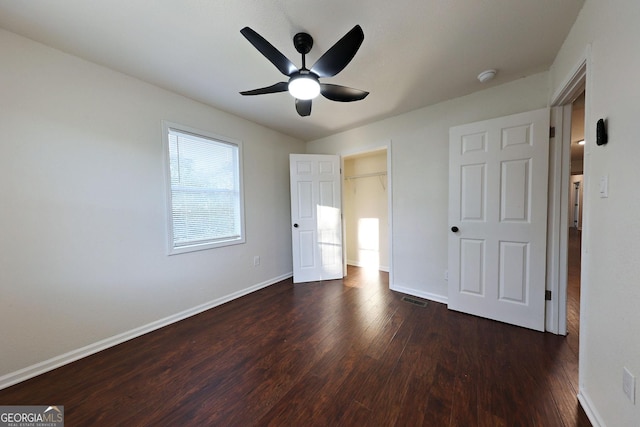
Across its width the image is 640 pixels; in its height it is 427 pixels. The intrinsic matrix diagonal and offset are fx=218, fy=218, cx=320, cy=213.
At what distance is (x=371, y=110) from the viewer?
8.84 ft

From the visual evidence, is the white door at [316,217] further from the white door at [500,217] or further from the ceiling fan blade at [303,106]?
the white door at [500,217]

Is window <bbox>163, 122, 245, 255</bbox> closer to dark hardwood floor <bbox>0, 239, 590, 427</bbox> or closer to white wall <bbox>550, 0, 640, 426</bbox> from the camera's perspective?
dark hardwood floor <bbox>0, 239, 590, 427</bbox>

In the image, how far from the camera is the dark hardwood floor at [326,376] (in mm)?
1233

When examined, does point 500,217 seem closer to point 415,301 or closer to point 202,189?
point 415,301

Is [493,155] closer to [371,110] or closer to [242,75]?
[371,110]

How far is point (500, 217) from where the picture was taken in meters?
2.10

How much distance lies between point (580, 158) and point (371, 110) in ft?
20.8

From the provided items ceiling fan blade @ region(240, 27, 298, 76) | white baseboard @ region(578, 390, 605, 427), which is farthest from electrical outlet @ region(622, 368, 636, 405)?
ceiling fan blade @ region(240, 27, 298, 76)

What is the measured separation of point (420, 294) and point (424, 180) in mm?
1428

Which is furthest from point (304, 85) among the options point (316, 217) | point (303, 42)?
point (316, 217)

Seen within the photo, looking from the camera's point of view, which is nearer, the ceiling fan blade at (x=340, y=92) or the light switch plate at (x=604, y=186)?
the light switch plate at (x=604, y=186)

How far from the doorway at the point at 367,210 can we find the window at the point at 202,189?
1858mm

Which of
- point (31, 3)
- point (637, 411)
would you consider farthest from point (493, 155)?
point (31, 3)

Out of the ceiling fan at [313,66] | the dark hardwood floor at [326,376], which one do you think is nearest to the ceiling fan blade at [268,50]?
the ceiling fan at [313,66]
